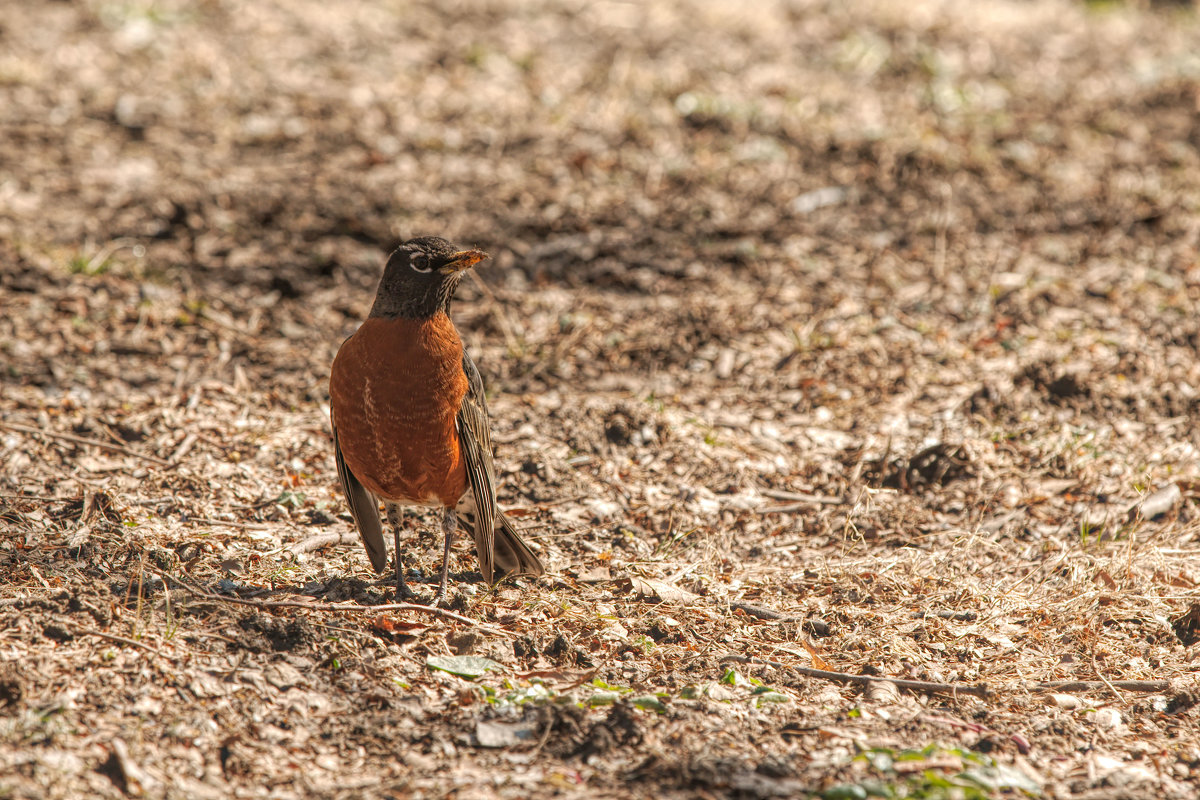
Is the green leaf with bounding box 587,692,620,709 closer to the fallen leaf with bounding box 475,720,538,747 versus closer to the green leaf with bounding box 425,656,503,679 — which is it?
the fallen leaf with bounding box 475,720,538,747

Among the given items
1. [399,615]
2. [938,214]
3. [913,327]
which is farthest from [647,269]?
[399,615]

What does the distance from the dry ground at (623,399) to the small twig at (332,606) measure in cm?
4

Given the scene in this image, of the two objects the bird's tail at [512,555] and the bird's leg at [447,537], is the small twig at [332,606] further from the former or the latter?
the bird's tail at [512,555]

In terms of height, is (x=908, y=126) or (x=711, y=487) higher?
(x=908, y=126)

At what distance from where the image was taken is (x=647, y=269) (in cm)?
686

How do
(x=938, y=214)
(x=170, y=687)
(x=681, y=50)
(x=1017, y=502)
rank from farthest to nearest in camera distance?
(x=681, y=50)
(x=938, y=214)
(x=1017, y=502)
(x=170, y=687)

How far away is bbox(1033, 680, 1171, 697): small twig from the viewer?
12.0ft

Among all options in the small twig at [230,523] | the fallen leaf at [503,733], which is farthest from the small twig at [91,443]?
the fallen leaf at [503,733]

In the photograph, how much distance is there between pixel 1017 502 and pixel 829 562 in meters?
1.00

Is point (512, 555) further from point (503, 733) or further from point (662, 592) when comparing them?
point (503, 733)

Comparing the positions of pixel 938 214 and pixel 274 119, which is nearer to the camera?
pixel 938 214

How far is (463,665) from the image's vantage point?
3660 mm

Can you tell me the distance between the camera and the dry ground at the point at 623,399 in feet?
10.8

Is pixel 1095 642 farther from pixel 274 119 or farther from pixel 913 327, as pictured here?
pixel 274 119
